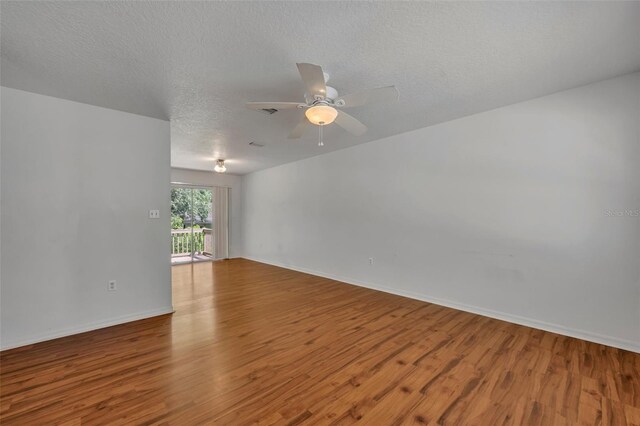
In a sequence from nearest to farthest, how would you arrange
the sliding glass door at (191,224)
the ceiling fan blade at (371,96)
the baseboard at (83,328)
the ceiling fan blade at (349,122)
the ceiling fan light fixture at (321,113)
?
the ceiling fan blade at (371,96) → the ceiling fan light fixture at (321,113) → the ceiling fan blade at (349,122) → the baseboard at (83,328) → the sliding glass door at (191,224)

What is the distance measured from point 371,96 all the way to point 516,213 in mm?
2331

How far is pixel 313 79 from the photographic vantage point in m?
1.86

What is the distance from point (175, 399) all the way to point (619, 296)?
12.8ft

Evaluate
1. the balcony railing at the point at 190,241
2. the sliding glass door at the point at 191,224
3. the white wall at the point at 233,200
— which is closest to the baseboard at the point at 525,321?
the white wall at the point at 233,200

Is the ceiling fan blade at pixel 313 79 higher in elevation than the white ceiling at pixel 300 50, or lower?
lower

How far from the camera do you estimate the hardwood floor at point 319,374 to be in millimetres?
1675

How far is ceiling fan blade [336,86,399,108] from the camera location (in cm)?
195

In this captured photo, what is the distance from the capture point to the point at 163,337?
2705 millimetres

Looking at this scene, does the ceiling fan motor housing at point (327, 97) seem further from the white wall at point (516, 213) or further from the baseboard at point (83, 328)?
the baseboard at point (83, 328)

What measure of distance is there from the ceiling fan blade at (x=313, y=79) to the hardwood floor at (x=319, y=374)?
2197mm

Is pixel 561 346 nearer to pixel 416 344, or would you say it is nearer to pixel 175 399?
pixel 416 344

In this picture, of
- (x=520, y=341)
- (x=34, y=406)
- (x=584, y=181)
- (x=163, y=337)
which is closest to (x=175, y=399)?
(x=34, y=406)

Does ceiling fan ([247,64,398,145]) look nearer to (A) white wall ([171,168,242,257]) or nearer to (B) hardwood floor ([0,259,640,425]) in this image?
(B) hardwood floor ([0,259,640,425])

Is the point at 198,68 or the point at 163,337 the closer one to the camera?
the point at 198,68
